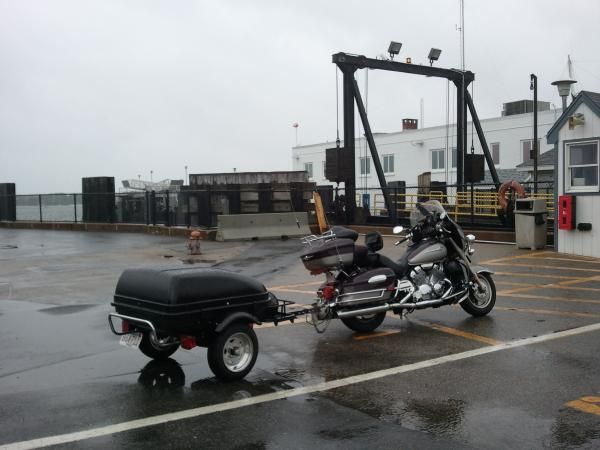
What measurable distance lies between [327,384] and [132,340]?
1900 millimetres

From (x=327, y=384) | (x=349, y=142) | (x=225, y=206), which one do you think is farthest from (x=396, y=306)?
(x=349, y=142)

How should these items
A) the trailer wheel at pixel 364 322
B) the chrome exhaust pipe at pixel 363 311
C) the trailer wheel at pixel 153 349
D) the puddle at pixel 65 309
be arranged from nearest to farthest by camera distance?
1. the trailer wheel at pixel 153 349
2. the chrome exhaust pipe at pixel 363 311
3. the trailer wheel at pixel 364 322
4. the puddle at pixel 65 309

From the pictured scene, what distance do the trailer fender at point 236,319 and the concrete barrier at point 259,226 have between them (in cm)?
1486

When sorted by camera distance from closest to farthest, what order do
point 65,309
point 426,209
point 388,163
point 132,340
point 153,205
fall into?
point 132,340 < point 426,209 < point 65,309 < point 153,205 < point 388,163

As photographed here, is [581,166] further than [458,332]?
Yes

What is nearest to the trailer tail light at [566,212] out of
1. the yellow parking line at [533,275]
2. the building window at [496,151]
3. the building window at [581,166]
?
the building window at [581,166]

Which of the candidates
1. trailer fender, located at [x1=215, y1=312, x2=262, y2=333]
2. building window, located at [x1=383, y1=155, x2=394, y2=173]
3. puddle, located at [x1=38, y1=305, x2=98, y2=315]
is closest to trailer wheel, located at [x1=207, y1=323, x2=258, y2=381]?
trailer fender, located at [x1=215, y1=312, x2=262, y2=333]

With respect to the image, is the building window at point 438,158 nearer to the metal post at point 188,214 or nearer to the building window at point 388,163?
the building window at point 388,163

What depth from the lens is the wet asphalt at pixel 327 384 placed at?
15.7 ft

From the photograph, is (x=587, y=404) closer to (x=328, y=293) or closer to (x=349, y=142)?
(x=328, y=293)

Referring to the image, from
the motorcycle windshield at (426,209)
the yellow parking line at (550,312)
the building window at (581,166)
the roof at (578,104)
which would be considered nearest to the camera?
the motorcycle windshield at (426,209)

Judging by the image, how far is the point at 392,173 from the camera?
1821 inches

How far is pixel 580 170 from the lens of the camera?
15.8 metres

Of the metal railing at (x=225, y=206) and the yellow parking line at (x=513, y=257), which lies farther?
the metal railing at (x=225, y=206)
